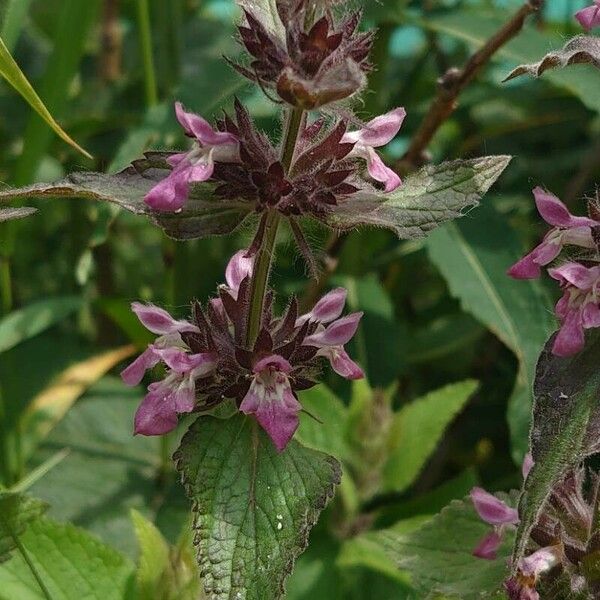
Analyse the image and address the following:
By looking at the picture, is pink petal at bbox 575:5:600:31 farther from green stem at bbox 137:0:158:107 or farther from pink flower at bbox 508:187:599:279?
green stem at bbox 137:0:158:107

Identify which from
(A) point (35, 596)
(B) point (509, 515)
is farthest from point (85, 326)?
(B) point (509, 515)

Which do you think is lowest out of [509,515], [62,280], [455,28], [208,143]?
[62,280]

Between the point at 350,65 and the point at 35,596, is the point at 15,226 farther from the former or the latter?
the point at 350,65

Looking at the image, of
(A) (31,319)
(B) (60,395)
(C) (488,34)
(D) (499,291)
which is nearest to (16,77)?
(A) (31,319)

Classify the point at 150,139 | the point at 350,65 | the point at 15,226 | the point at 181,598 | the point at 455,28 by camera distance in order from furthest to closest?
the point at 455,28, the point at 150,139, the point at 15,226, the point at 181,598, the point at 350,65

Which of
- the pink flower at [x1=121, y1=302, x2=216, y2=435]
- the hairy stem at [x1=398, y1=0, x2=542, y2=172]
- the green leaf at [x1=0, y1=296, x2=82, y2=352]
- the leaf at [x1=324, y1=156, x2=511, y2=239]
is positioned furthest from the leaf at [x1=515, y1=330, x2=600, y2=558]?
the green leaf at [x1=0, y1=296, x2=82, y2=352]

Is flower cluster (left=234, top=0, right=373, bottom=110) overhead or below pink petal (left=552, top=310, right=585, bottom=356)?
overhead
